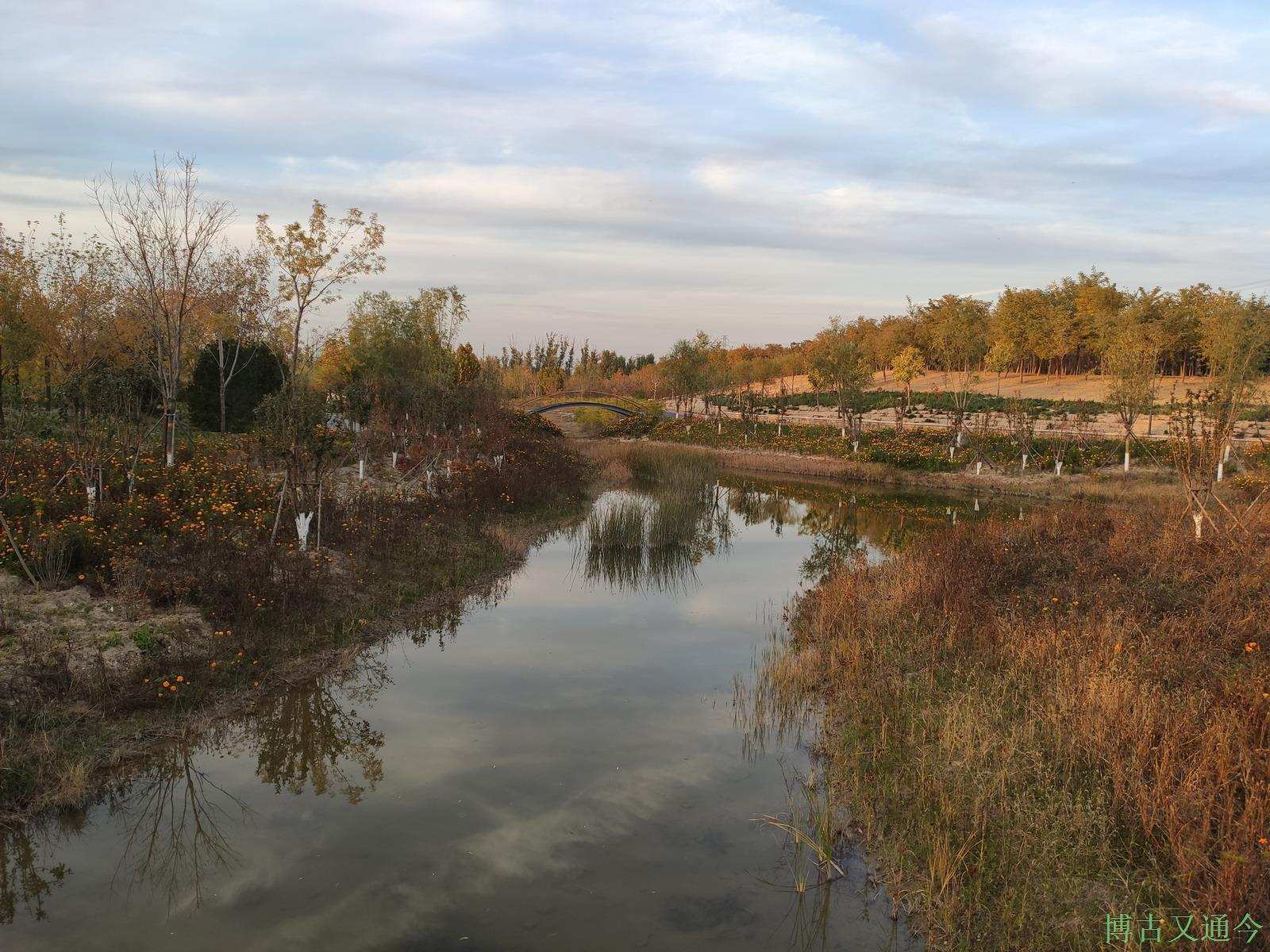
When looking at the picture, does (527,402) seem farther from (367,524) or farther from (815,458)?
(367,524)

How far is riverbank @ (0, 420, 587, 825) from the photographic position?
7.94m

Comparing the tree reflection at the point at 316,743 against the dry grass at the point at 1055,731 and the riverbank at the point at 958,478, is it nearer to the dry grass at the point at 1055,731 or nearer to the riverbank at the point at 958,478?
the dry grass at the point at 1055,731

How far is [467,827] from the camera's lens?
7.40 metres

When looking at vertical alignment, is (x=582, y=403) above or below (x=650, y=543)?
above

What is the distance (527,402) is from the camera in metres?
60.6

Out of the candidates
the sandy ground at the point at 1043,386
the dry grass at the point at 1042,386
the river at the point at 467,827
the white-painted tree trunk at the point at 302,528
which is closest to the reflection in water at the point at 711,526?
the river at the point at 467,827

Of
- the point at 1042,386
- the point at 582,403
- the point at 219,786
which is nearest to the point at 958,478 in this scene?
the point at 582,403

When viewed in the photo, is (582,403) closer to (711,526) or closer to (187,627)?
(711,526)

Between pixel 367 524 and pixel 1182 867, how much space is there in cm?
1454

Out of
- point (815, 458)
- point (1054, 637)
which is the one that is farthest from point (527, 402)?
point (1054, 637)

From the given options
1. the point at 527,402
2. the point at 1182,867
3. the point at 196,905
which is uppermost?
the point at 527,402

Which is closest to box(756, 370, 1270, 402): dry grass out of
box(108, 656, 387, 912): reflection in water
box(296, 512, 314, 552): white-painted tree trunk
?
box(296, 512, 314, 552): white-painted tree trunk

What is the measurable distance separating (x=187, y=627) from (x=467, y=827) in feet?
17.8

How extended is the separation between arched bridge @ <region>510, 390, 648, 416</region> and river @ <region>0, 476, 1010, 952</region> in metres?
45.6
